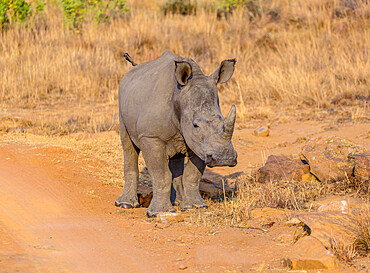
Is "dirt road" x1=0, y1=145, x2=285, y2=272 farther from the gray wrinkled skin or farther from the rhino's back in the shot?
the rhino's back

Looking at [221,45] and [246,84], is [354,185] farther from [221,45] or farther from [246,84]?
[221,45]

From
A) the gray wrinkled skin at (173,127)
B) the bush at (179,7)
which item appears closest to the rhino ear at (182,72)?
the gray wrinkled skin at (173,127)

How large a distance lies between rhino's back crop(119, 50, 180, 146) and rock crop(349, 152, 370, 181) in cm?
232

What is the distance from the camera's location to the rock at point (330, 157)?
6695 millimetres

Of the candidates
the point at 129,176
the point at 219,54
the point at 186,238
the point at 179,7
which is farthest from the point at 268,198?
the point at 179,7

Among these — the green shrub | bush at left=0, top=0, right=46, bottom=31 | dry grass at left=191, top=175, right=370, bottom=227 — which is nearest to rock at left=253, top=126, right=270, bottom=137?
dry grass at left=191, top=175, right=370, bottom=227

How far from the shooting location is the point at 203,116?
5.26m

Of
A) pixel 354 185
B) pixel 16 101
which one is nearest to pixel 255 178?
pixel 354 185

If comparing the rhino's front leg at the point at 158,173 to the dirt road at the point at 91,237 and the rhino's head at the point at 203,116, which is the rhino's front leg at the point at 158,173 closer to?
the dirt road at the point at 91,237

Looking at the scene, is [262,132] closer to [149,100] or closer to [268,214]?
[149,100]

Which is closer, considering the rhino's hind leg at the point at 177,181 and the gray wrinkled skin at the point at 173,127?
the gray wrinkled skin at the point at 173,127

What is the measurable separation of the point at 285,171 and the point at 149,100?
225 centimetres

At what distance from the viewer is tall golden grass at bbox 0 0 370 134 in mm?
13203

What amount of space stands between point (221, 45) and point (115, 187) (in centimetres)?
1066
